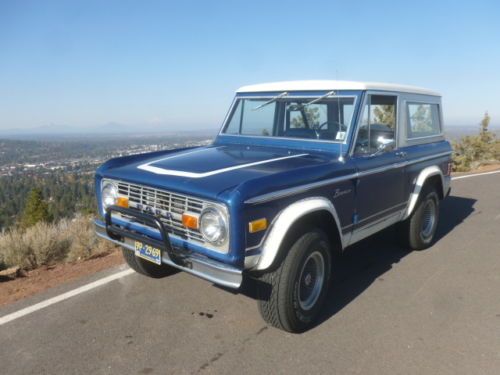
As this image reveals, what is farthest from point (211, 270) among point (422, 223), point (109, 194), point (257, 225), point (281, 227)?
point (422, 223)

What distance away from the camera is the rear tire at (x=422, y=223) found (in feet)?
16.4

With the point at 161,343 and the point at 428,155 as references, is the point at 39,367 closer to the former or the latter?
the point at 161,343

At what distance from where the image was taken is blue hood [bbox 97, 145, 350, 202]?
2.84 metres

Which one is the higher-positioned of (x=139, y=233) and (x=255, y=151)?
(x=255, y=151)

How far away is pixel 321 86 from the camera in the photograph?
412cm

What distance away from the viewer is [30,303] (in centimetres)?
372

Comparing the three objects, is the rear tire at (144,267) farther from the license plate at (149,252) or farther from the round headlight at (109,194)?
the license plate at (149,252)

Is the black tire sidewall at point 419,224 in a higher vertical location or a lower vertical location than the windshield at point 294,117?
lower

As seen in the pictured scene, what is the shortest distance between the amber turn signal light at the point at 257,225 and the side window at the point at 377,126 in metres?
1.50

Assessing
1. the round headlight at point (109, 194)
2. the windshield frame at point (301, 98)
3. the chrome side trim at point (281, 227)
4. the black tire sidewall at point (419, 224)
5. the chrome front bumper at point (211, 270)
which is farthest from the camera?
the black tire sidewall at point (419, 224)

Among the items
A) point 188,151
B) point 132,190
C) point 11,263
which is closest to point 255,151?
point 188,151

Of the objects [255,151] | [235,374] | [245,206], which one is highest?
[255,151]

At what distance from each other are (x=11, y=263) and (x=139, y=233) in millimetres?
2868

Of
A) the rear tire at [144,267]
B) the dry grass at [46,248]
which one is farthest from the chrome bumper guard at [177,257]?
the dry grass at [46,248]
